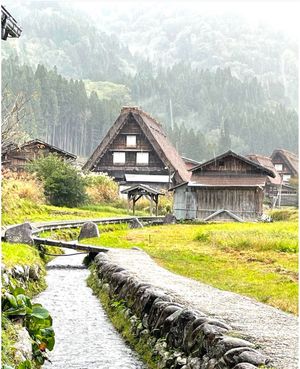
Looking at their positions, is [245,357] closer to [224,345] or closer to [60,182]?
[224,345]

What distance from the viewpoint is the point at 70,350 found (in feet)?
26.7

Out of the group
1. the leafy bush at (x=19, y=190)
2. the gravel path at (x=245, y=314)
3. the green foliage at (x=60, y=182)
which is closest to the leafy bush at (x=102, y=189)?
the green foliage at (x=60, y=182)

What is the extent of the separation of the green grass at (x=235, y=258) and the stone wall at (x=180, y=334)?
7.43ft

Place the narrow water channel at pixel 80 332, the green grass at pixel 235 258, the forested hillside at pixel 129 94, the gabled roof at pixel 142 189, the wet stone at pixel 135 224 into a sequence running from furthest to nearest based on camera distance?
the forested hillside at pixel 129 94, the gabled roof at pixel 142 189, the wet stone at pixel 135 224, the green grass at pixel 235 258, the narrow water channel at pixel 80 332

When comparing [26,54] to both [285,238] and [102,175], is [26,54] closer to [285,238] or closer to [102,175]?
[102,175]

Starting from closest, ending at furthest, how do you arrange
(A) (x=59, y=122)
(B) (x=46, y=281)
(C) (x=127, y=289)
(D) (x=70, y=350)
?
(D) (x=70, y=350) → (C) (x=127, y=289) → (B) (x=46, y=281) → (A) (x=59, y=122)

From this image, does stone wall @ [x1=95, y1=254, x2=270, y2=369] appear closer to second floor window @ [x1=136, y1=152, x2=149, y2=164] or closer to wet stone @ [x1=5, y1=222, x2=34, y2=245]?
wet stone @ [x1=5, y1=222, x2=34, y2=245]

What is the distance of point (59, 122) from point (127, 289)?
7960 cm

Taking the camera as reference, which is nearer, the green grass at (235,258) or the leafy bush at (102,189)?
the green grass at (235,258)

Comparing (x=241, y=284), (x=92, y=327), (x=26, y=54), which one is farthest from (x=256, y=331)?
(x=26, y=54)

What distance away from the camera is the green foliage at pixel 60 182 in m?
36.2

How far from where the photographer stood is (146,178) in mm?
48812

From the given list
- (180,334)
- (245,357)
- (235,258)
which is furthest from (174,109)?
(245,357)

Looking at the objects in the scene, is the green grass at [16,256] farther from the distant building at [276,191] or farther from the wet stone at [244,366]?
the distant building at [276,191]
